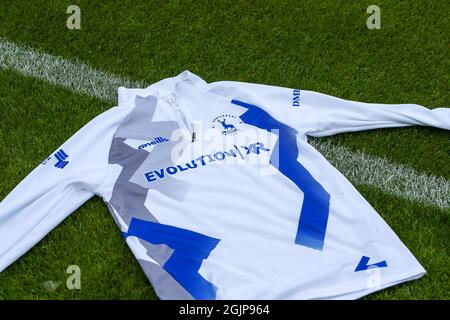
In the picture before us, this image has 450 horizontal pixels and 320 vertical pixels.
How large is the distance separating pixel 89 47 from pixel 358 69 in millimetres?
1522

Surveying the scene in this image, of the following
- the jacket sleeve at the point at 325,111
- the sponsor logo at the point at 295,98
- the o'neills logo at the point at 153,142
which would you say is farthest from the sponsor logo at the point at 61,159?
the sponsor logo at the point at 295,98

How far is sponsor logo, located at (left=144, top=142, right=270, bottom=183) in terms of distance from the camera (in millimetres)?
3010

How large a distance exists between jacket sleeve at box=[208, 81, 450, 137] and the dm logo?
0.15 metres

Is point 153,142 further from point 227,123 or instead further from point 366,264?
point 366,264

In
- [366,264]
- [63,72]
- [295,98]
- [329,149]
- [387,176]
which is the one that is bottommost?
[366,264]

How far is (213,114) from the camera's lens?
3279 mm

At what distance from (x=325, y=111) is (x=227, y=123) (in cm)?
51

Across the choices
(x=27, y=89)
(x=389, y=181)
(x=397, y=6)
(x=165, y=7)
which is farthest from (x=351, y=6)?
(x=27, y=89)

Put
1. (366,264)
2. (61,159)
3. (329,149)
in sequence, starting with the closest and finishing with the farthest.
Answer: (366,264) < (61,159) < (329,149)

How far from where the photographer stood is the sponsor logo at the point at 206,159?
9.87 ft

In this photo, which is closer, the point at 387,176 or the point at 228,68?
the point at 387,176

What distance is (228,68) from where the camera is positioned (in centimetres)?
381

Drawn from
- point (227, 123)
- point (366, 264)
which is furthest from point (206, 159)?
point (366, 264)

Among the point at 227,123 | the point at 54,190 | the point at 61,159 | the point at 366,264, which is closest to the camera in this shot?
the point at 366,264
